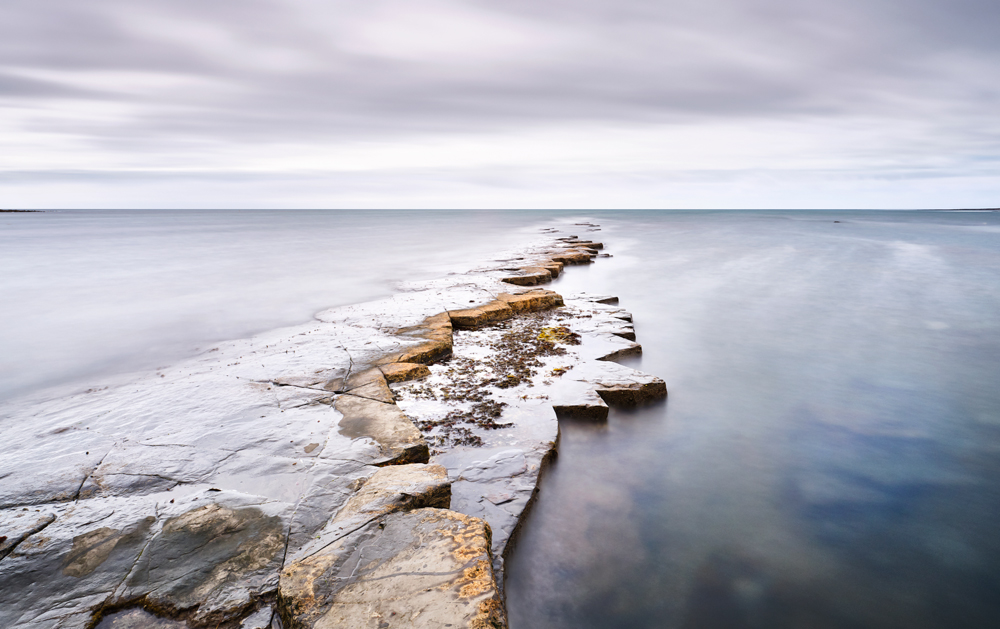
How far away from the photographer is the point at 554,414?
5.07m

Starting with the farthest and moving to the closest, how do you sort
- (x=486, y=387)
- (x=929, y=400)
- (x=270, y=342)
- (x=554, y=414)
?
(x=270, y=342)
(x=929, y=400)
(x=486, y=387)
(x=554, y=414)

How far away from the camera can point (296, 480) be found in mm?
3531

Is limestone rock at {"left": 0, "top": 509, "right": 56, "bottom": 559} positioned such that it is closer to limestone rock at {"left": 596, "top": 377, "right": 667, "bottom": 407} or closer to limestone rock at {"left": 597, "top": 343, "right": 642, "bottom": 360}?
limestone rock at {"left": 596, "top": 377, "right": 667, "bottom": 407}

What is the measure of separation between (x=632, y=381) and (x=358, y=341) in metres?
3.66

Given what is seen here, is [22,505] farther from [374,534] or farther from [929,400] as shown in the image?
[929,400]

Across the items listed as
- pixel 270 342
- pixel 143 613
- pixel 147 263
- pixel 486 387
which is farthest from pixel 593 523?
pixel 147 263

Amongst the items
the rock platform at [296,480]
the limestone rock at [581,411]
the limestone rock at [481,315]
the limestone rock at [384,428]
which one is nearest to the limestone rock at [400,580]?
the rock platform at [296,480]

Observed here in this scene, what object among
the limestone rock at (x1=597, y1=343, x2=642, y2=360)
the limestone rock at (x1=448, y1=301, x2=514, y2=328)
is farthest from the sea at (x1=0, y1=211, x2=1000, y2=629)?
the limestone rock at (x1=448, y1=301, x2=514, y2=328)

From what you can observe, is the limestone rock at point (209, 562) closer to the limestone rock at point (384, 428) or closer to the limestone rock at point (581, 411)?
the limestone rock at point (384, 428)

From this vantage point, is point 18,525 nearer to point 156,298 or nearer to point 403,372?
point 403,372

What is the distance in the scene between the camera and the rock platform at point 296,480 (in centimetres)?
249

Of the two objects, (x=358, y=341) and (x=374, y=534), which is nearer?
(x=374, y=534)

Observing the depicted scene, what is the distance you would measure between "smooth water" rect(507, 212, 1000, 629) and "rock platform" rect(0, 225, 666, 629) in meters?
0.47

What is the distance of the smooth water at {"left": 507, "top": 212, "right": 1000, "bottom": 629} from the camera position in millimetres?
3158
